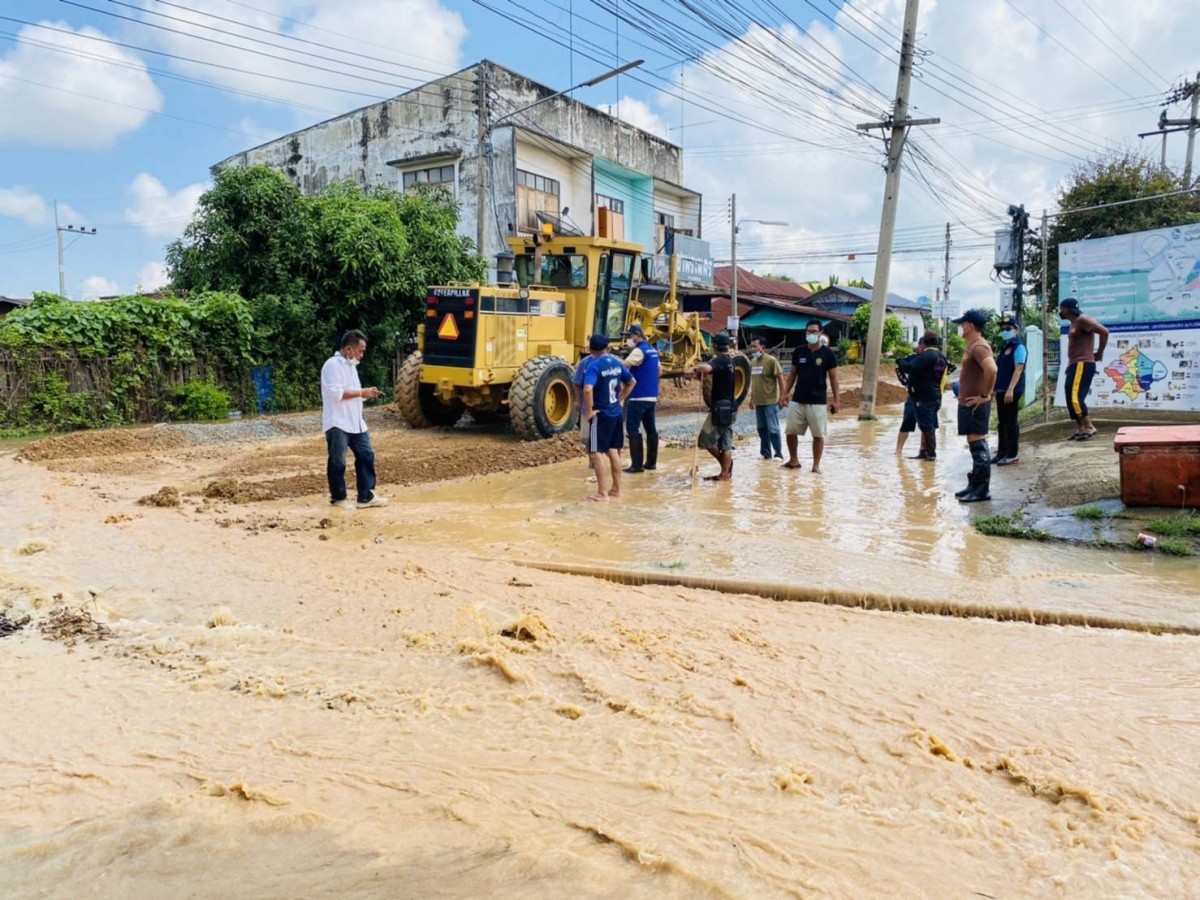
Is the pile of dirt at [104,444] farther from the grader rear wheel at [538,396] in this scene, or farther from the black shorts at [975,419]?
the black shorts at [975,419]

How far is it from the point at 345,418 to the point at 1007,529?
5.75m

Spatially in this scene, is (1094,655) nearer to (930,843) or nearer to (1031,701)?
(1031,701)

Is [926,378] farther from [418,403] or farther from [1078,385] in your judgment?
[418,403]

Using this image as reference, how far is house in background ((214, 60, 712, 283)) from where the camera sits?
23875 mm

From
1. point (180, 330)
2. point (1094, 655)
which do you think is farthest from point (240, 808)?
point (180, 330)

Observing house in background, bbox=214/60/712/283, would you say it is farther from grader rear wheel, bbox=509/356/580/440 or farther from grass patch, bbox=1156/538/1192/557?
grass patch, bbox=1156/538/1192/557

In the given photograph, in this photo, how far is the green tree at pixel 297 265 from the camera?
657 inches

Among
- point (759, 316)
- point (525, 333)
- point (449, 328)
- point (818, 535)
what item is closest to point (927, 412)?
point (818, 535)

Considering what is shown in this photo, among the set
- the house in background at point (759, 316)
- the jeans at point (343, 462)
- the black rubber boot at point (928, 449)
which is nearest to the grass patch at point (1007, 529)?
the black rubber boot at point (928, 449)

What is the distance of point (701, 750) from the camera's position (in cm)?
317

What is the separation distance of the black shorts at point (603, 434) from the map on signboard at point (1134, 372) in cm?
653

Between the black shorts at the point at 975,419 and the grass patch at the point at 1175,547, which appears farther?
Answer: the black shorts at the point at 975,419

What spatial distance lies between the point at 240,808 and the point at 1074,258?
37.0ft

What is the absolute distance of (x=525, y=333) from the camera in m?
12.8
